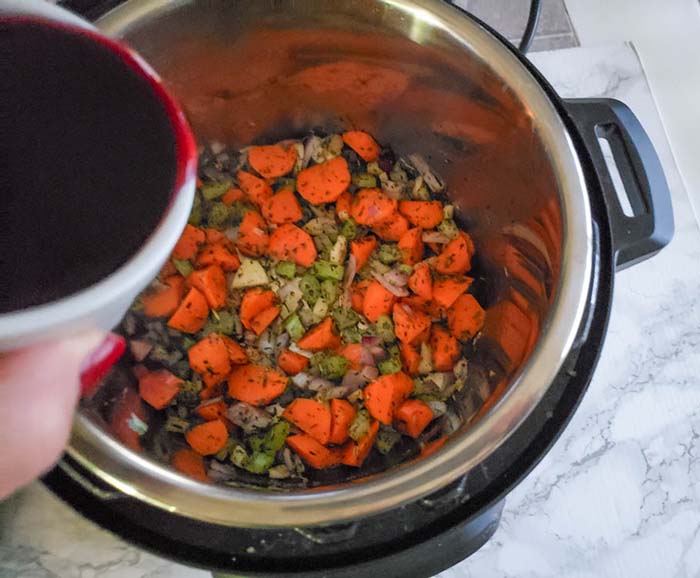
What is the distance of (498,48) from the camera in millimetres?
613

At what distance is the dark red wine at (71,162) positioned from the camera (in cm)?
32

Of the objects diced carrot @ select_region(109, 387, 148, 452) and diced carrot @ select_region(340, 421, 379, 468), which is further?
diced carrot @ select_region(340, 421, 379, 468)

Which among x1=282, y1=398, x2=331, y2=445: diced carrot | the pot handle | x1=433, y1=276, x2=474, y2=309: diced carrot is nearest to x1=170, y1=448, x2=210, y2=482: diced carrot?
x1=282, y1=398, x2=331, y2=445: diced carrot

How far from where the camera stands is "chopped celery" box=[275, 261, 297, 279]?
2.52 feet

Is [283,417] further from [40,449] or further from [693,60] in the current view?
[693,60]

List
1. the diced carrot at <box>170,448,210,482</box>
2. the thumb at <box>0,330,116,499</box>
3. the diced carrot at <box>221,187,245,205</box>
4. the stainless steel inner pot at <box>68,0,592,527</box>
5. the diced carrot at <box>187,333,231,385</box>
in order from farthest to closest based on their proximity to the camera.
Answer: the diced carrot at <box>221,187,245,205</box>
the diced carrot at <box>187,333,231,385</box>
the diced carrot at <box>170,448,210,482</box>
the stainless steel inner pot at <box>68,0,592,527</box>
the thumb at <box>0,330,116,499</box>

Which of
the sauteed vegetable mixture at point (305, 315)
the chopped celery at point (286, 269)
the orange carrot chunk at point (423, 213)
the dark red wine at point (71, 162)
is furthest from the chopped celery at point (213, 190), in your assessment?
the dark red wine at point (71, 162)

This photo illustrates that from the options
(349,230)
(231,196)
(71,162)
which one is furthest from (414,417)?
(71,162)

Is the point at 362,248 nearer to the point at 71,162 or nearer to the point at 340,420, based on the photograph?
the point at 340,420

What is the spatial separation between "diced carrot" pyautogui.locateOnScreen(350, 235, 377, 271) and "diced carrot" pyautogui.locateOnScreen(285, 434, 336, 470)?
0.21 meters

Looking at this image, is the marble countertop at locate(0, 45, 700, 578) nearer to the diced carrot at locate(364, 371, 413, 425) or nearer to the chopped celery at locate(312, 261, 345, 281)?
the diced carrot at locate(364, 371, 413, 425)

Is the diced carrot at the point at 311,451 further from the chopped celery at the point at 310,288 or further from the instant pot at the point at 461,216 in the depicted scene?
the chopped celery at the point at 310,288

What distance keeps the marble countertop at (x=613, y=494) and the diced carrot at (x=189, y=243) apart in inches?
12.0

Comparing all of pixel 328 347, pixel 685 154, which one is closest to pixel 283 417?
pixel 328 347
